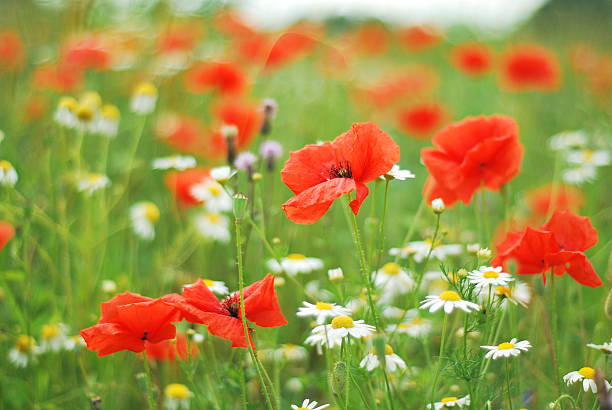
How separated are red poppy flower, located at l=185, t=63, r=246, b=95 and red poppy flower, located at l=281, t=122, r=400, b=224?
165cm

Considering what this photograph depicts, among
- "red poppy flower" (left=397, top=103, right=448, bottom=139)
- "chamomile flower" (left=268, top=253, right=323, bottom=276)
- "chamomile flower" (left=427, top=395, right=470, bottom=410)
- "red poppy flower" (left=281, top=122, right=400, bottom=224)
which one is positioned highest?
"red poppy flower" (left=281, top=122, right=400, bottom=224)

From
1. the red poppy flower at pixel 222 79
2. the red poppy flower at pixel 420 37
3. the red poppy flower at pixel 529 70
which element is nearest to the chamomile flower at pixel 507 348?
the red poppy flower at pixel 222 79

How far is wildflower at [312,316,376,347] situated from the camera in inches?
39.8

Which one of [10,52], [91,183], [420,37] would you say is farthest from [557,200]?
[10,52]

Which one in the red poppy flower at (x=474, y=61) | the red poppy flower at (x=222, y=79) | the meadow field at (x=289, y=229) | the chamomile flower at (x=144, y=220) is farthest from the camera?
the red poppy flower at (x=474, y=61)

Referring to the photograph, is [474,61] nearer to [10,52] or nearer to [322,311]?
[10,52]

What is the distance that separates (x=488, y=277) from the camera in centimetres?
108

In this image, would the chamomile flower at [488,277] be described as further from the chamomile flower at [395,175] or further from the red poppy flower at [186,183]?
the red poppy flower at [186,183]

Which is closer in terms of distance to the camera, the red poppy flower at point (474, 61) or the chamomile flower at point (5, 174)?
the chamomile flower at point (5, 174)

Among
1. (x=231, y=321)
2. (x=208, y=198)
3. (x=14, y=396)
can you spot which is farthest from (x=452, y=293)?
(x=14, y=396)

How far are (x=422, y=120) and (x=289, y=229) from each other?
4.34 feet

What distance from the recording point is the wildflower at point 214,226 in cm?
191

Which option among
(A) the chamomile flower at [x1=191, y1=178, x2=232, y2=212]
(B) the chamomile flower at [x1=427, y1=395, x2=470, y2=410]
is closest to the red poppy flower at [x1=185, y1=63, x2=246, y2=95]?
(A) the chamomile flower at [x1=191, y1=178, x2=232, y2=212]

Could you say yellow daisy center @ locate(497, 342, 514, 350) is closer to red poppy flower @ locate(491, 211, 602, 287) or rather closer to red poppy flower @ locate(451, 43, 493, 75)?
red poppy flower @ locate(491, 211, 602, 287)
